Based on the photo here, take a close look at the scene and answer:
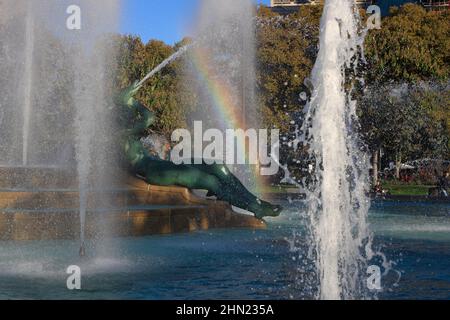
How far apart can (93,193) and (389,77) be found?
27755mm

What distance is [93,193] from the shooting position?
12391mm

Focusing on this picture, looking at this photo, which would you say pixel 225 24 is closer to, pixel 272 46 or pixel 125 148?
pixel 272 46

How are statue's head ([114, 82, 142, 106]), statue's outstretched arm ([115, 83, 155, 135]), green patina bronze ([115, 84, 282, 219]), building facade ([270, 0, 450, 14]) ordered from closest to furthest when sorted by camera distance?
1. statue's head ([114, 82, 142, 106])
2. statue's outstretched arm ([115, 83, 155, 135])
3. green patina bronze ([115, 84, 282, 219])
4. building facade ([270, 0, 450, 14])

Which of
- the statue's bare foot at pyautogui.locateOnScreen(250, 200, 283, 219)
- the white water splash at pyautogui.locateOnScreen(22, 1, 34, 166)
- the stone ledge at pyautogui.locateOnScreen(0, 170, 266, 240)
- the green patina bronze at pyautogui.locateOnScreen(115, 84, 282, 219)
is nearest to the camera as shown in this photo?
the stone ledge at pyautogui.locateOnScreen(0, 170, 266, 240)

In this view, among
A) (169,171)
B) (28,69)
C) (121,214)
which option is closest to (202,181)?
(169,171)

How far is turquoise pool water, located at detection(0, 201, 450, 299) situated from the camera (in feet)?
24.1

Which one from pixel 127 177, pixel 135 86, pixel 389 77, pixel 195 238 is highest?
pixel 389 77

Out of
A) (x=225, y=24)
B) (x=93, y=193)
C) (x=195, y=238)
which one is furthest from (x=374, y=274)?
(x=225, y=24)

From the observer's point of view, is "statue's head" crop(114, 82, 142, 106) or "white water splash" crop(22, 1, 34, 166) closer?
"statue's head" crop(114, 82, 142, 106)

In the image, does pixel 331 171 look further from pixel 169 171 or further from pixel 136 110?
pixel 136 110

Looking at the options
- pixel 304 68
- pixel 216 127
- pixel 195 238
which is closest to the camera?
pixel 195 238

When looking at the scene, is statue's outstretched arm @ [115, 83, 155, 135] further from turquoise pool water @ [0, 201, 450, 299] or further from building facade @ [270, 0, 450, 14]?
building facade @ [270, 0, 450, 14]

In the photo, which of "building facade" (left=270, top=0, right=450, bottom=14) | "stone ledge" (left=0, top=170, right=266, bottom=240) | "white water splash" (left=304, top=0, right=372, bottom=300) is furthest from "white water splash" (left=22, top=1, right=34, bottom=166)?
"building facade" (left=270, top=0, right=450, bottom=14)

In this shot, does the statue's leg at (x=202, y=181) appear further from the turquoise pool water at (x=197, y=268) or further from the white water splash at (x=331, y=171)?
the white water splash at (x=331, y=171)
